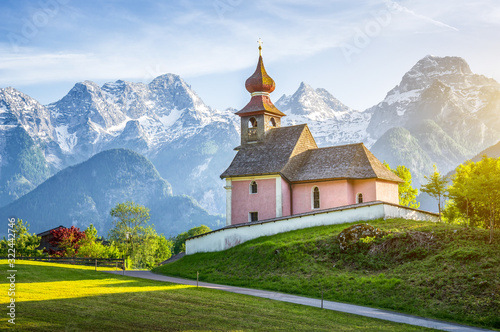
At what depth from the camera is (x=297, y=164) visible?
159 ft

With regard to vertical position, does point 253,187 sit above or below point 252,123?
below

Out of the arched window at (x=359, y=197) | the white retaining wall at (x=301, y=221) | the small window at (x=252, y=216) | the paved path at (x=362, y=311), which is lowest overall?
the paved path at (x=362, y=311)

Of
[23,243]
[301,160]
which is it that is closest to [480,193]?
[301,160]

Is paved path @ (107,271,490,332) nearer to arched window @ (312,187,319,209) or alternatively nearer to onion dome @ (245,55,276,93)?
arched window @ (312,187,319,209)

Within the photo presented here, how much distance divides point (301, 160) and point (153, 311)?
29807mm

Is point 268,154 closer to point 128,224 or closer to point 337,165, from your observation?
point 337,165

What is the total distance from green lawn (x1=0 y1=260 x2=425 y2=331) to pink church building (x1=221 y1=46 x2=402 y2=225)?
19.3 m

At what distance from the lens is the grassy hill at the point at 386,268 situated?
23391 mm

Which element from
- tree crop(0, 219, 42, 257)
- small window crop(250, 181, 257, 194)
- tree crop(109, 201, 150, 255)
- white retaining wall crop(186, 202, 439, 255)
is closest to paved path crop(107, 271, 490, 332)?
white retaining wall crop(186, 202, 439, 255)

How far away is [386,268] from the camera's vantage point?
29297mm

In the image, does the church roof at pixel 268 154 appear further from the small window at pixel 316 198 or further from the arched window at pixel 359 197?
the arched window at pixel 359 197

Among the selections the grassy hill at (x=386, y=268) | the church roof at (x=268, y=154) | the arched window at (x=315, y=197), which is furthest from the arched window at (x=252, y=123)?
the grassy hill at (x=386, y=268)

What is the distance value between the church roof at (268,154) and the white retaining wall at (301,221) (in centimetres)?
713

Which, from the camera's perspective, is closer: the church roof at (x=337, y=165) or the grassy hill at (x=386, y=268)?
the grassy hill at (x=386, y=268)
